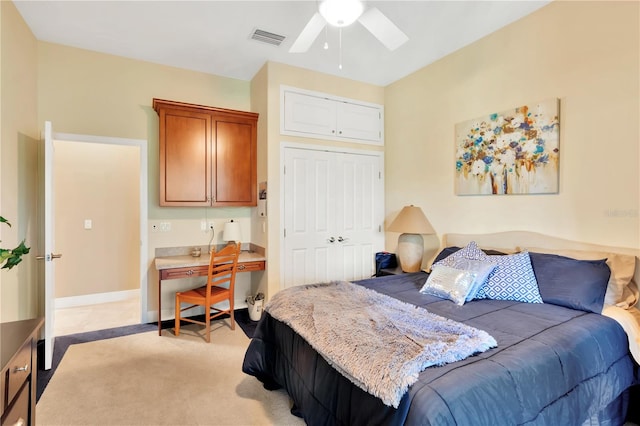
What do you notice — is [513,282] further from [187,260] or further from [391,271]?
[187,260]

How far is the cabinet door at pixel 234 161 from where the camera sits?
372 centimetres

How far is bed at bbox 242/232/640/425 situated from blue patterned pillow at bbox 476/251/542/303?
0.11ft

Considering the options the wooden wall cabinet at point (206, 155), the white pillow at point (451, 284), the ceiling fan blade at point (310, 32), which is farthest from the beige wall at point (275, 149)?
the white pillow at point (451, 284)

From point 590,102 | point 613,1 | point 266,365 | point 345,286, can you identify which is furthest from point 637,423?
point 613,1

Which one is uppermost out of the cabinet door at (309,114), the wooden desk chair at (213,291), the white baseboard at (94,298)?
the cabinet door at (309,114)

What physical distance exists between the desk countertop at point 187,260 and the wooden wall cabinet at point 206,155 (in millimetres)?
607

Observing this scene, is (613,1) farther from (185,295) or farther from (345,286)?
(185,295)

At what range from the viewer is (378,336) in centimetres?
159

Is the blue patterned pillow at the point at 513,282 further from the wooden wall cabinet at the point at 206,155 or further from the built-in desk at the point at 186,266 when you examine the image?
the wooden wall cabinet at the point at 206,155

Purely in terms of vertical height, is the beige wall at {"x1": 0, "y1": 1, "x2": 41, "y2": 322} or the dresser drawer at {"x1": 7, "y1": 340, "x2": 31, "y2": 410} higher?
the beige wall at {"x1": 0, "y1": 1, "x2": 41, "y2": 322}

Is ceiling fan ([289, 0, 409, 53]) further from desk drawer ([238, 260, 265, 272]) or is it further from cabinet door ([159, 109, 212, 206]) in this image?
desk drawer ([238, 260, 265, 272])

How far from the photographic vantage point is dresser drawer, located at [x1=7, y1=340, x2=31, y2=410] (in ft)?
3.63

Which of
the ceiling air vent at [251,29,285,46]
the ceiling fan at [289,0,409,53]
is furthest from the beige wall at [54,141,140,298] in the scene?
the ceiling fan at [289,0,409,53]

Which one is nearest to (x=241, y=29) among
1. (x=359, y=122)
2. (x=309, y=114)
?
(x=309, y=114)
